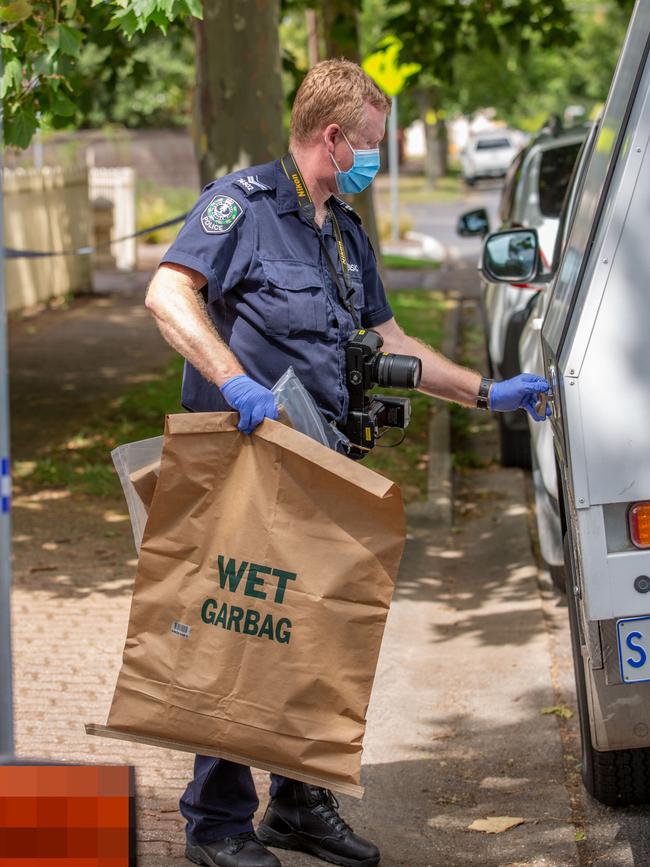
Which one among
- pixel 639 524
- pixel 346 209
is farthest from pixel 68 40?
pixel 639 524

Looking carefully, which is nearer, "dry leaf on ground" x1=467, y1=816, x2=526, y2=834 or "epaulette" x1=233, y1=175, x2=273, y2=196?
"epaulette" x1=233, y1=175, x2=273, y2=196

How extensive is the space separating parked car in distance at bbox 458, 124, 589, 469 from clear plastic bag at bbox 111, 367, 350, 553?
4249 mm

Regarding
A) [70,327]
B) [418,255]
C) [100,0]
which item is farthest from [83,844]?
[418,255]

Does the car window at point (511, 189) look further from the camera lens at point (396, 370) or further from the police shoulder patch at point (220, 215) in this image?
the police shoulder patch at point (220, 215)

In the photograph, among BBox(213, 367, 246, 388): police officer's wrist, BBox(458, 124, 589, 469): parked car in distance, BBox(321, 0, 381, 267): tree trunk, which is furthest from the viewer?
BBox(321, 0, 381, 267): tree trunk

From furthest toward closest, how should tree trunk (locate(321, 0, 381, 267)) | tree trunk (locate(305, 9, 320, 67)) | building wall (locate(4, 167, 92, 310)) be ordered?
building wall (locate(4, 167, 92, 310))
tree trunk (locate(305, 9, 320, 67))
tree trunk (locate(321, 0, 381, 267))

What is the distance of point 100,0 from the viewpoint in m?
5.44

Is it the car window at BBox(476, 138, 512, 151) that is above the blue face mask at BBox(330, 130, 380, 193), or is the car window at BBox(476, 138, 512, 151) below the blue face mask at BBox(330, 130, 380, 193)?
below

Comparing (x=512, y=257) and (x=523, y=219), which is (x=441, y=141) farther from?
(x=512, y=257)

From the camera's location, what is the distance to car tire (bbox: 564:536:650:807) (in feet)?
13.1

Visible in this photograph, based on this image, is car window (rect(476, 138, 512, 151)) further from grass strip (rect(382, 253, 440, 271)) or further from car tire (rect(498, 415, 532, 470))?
car tire (rect(498, 415, 532, 470))

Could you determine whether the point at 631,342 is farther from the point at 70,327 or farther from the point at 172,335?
the point at 70,327

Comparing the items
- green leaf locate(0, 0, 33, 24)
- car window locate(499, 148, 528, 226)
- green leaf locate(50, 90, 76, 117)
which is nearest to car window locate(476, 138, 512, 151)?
car window locate(499, 148, 528, 226)

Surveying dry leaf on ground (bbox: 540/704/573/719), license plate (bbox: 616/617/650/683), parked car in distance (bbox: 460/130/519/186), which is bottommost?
parked car in distance (bbox: 460/130/519/186)
